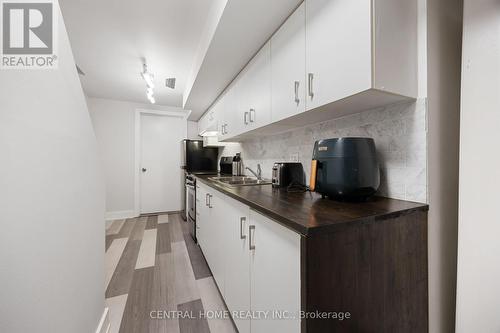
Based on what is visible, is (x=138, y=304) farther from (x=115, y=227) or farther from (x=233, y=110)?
(x=115, y=227)

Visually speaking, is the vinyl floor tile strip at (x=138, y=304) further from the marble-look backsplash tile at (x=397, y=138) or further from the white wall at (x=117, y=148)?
the white wall at (x=117, y=148)

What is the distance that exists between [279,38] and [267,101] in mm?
409

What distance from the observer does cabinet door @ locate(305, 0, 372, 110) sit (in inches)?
30.2

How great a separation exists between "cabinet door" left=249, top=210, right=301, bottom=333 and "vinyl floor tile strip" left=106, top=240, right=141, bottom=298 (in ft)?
4.47

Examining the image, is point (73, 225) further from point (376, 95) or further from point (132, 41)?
point (132, 41)

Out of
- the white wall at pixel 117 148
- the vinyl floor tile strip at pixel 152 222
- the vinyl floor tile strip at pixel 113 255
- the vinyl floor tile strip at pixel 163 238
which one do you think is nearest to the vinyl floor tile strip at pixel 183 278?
the vinyl floor tile strip at pixel 163 238

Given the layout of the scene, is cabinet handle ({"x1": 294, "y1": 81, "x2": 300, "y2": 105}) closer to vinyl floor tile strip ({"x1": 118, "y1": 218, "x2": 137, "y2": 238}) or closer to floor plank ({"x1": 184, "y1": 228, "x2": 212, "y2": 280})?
floor plank ({"x1": 184, "y1": 228, "x2": 212, "y2": 280})

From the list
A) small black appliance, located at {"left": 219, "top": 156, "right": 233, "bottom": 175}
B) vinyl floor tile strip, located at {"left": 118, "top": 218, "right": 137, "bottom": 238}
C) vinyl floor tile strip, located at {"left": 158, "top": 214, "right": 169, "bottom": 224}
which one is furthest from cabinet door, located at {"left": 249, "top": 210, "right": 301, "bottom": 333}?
vinyl floor tile strip, located at {"left": 158, "top": 214, "right": 169, "bottom": 224}

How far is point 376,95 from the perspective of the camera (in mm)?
845

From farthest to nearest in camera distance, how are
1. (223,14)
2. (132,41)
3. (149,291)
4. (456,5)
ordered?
(132,41) < (149,291) < (223,14) < (456,5)

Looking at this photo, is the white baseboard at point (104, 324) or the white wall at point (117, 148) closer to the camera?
the white baseboard at point (104, 324)

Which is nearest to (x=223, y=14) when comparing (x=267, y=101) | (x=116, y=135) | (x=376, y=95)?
(x=267, y=101)

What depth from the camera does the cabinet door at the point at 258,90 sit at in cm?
143

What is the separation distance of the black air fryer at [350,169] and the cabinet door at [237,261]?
48 centimetres
